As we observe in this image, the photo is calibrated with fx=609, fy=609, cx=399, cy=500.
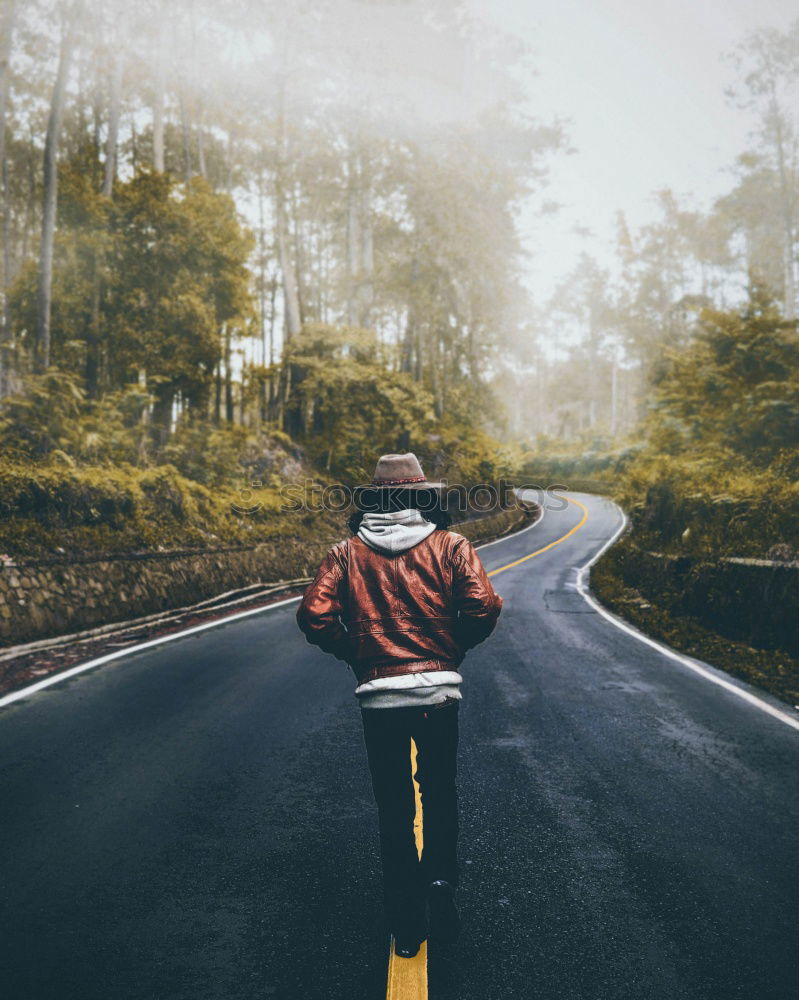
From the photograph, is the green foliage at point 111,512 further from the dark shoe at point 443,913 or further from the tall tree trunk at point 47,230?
the dark shoe at point 443,913

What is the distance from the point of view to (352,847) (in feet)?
11.0

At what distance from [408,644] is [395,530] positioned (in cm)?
51

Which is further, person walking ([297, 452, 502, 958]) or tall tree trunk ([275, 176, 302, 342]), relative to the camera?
tall tree trunk ([275, 176, 302, 342])

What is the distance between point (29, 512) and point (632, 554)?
13826 mm

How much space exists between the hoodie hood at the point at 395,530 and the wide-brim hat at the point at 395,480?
104 millimetres

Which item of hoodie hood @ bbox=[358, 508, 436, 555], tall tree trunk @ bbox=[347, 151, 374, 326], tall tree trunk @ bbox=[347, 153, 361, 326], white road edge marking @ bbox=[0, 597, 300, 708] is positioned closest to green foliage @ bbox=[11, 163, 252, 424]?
tall tree trunk @ bbox=[347, 153, 361, 326]

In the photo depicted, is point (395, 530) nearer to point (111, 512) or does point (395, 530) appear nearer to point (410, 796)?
point (410, 796)

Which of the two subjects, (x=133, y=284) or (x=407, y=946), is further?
(x=133, y=284)

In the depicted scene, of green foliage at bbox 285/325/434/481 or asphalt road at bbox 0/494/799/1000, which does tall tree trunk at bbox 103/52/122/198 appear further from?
asphalt road at bbox 0/494/799/1000

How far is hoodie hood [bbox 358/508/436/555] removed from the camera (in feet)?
8.95

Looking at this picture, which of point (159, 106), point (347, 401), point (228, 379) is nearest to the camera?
point (159, 106)

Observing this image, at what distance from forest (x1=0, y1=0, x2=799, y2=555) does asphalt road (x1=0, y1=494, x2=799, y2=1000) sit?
5.76 meters

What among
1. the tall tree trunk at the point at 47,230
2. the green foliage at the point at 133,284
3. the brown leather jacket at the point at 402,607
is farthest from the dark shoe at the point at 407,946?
the green foliage at the point at 133,284

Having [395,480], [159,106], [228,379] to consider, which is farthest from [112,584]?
[159,106]
